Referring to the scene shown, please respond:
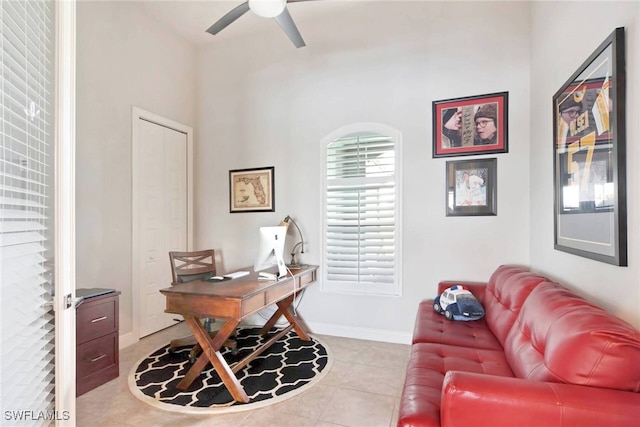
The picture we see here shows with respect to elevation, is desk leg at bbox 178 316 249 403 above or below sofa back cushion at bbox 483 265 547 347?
below

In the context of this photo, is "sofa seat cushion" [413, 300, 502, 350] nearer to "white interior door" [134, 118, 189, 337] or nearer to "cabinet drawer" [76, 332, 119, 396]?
"cabinet drawer" [76, 332, 119, 396]

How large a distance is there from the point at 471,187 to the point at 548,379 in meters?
2.08

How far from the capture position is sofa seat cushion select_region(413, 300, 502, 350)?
2.12m

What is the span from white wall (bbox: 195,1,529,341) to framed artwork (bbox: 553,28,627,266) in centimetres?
88

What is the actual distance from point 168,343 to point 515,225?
365cm

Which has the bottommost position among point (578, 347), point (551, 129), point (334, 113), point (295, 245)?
point (578, 347)

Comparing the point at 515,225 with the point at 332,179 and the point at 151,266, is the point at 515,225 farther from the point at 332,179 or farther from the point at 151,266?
the point at 151,266

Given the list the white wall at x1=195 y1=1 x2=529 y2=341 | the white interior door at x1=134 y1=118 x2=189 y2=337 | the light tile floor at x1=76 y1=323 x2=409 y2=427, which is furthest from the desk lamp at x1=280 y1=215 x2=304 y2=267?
the white interior door at x1=134 y1=118 x2=189 y2=337

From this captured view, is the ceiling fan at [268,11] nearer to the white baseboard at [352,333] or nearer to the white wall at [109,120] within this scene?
the white wall at [109,120]

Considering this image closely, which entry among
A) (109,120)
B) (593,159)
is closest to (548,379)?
(593,159)

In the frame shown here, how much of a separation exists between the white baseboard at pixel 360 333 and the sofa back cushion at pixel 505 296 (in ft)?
3.24

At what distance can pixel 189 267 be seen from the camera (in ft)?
12.2

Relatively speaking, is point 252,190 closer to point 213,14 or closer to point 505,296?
point 213,14

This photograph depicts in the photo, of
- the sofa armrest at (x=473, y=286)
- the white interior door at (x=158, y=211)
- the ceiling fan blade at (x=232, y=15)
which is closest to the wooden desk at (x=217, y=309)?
the white interior door at (x=158, y=211)
